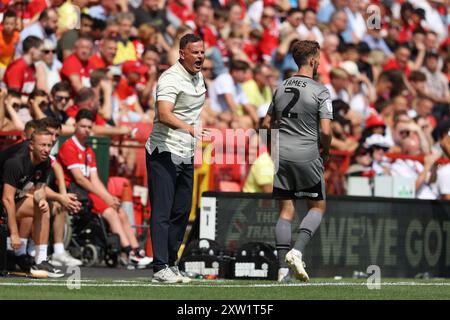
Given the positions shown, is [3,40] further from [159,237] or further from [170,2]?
[159,237]

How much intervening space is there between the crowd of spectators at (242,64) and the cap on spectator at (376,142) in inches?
1.4

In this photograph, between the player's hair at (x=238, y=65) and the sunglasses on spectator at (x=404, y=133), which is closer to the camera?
the player's hair at (x=238, y=65)

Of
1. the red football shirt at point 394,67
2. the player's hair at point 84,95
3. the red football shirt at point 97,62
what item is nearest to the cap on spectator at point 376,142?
the red football shirt at point 97,62

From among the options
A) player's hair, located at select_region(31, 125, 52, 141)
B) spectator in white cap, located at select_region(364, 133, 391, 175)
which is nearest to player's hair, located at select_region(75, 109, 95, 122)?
player's hair, located at select_region(31, 125, 52, 141)

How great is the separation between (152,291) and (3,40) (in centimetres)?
859

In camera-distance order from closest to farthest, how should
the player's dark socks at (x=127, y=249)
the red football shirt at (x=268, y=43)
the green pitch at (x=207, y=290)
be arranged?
1. the green pitch at (x=207, y=290)
2. the player's dark socks at (x=127, y=249)
3. the red football shirt at (x=268, y=43)

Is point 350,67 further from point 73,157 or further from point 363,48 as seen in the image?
point 73,157

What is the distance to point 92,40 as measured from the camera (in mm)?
19422

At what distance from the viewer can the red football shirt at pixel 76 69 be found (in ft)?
59.4

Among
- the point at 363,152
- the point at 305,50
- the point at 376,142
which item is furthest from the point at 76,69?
the point at 305,50

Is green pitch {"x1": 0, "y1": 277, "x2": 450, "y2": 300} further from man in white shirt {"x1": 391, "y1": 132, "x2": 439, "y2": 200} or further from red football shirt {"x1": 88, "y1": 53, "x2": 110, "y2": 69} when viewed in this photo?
red football shirt {"x1": 88, "y1": 53, "x2": 110, "y2": 69}

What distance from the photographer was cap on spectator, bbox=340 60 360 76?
23.7m

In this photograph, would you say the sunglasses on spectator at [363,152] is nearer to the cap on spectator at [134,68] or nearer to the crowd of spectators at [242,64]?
the crowd of spectators at [242,64]

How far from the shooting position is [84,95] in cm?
1686
